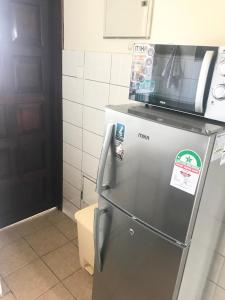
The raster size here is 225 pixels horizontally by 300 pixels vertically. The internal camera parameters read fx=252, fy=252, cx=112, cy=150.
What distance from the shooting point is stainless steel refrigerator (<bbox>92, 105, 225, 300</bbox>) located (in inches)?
35.1

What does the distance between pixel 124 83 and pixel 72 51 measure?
595mm

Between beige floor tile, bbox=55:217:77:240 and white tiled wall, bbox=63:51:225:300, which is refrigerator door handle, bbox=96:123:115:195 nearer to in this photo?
white tiled wall, bbox=63:51:225:300

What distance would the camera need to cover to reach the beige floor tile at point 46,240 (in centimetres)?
208

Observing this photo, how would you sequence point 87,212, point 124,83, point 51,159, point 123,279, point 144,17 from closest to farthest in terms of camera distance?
point 123,279
point 144,17
point 124,83
point 87,212
point 51,159

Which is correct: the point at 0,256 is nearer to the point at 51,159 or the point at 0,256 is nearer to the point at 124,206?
the point at 51,159

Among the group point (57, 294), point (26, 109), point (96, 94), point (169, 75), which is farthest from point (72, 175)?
point (169, 75)

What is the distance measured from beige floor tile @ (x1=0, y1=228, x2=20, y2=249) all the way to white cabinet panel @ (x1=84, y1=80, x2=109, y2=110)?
1.31 metres

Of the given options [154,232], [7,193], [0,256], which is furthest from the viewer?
[7,193]

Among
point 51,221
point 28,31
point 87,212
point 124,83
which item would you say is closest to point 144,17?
point 124,83

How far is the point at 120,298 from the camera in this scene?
1.33 metres

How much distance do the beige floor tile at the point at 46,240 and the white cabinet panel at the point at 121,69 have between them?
1.42 metres

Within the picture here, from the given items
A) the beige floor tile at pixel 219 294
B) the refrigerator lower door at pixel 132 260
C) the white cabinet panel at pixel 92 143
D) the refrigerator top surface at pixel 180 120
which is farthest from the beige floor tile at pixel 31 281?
the refrigerator top surface at pixel 180 120

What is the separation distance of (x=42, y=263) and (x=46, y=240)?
256 millimetres

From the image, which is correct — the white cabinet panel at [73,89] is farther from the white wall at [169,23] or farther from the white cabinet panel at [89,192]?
the white cabinet panel at [89,192]
